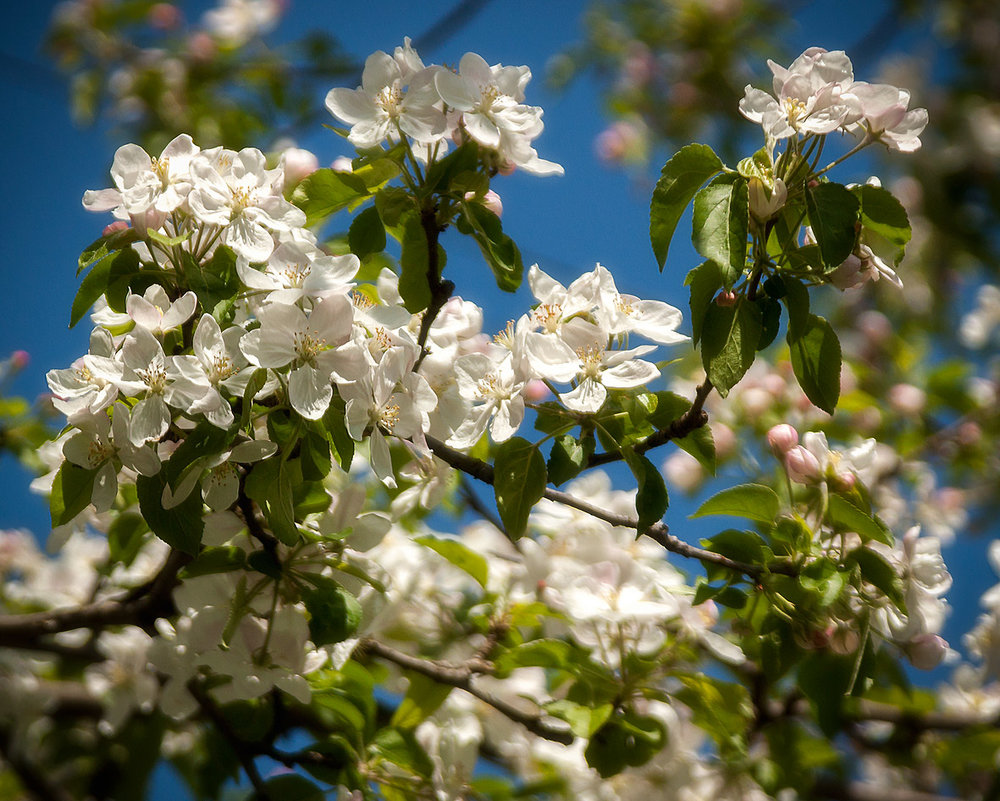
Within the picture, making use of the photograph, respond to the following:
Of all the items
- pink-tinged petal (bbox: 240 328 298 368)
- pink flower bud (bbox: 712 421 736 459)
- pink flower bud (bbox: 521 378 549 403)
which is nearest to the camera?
pink-tinged petal (bbox: 240 328 298 368)

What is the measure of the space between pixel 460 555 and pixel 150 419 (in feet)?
2.11

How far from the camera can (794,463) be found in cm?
114

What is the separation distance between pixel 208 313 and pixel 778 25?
134 inches

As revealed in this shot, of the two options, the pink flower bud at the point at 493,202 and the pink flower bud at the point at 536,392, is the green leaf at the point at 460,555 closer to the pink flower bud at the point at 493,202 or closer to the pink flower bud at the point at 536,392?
the pink flower bud at the point at 536,392

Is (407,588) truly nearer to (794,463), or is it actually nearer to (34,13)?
(794,463)

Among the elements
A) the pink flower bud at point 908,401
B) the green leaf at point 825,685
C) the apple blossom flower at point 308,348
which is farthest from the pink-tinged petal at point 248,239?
the pink flower bud at point 908,401

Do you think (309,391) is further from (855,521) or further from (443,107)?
(855,521)

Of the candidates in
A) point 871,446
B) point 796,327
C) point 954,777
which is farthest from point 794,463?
point 954,777

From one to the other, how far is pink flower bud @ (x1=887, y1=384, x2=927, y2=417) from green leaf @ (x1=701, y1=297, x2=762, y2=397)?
1.79 m

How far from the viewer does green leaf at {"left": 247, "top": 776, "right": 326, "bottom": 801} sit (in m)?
1.25

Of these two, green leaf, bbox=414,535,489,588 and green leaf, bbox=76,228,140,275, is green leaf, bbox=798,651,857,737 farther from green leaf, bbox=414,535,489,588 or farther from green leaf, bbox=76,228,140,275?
green leaf, bbox=76,228,140,275

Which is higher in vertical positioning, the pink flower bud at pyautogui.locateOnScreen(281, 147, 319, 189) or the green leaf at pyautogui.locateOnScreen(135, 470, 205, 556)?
the pink flower bud at pyautogui.locateOnScreen(281, 147, 319, 189)

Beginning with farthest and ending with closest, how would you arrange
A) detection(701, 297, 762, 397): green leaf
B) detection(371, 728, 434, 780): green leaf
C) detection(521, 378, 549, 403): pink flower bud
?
1. detection(521, 378, 549, 403): pink flower bud
2. detection(371, 728, 434, 780): green leaf
3. detection(701, 297, 762, 397): green leaf

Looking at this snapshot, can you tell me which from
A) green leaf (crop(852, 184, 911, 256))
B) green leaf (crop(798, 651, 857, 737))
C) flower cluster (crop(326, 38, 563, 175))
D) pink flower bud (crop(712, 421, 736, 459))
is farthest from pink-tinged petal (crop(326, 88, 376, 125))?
pink flower bud (crop(712, 421, 736, 459))
